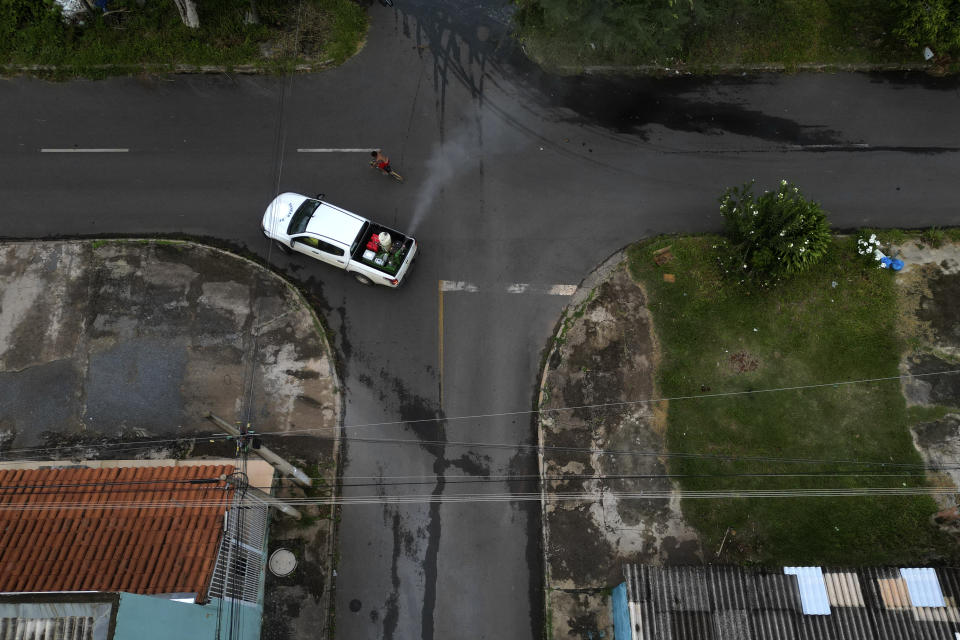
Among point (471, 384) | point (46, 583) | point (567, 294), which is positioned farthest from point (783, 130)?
point (46, 583)

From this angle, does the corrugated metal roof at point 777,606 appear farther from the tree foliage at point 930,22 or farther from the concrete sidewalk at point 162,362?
the tree foliage at point 930,22

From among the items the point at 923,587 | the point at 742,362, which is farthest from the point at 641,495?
the point at 923,587

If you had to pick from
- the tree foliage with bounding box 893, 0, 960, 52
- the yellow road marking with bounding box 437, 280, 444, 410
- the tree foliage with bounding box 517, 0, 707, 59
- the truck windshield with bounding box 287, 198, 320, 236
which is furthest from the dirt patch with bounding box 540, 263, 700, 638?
the tree foliage with bounding box 893, 0, 960, 52

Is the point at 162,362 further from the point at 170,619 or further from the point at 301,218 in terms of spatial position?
the point at 170,619

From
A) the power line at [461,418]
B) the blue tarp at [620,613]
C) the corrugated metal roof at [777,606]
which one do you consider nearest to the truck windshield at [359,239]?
the power line at [461,418]

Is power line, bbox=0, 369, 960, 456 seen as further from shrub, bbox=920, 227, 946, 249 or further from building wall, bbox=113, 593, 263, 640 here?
building wall, bbox=113, 593, 263, 640

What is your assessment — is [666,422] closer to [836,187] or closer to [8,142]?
[836,187]
